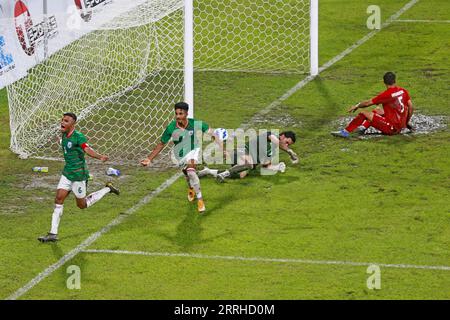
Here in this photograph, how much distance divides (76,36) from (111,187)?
5409 mm

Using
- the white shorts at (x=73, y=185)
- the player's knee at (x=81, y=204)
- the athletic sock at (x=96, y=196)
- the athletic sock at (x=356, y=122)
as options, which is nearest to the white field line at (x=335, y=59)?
the athletic sock at (x=356, y=122)

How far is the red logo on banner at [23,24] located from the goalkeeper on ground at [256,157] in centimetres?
392

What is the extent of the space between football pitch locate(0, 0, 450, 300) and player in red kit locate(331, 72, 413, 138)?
228mm

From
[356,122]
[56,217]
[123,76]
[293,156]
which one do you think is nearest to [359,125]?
[356,122]

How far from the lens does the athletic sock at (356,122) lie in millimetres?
19266

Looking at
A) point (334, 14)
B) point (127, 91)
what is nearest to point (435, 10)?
point (334, 14)

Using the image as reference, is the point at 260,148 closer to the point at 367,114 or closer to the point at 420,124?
the point at 367,114

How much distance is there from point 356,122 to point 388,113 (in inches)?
21.3

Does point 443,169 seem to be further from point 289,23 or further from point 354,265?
point 289,23

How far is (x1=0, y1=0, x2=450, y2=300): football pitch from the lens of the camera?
45.4ft

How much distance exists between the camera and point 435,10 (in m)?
27.9

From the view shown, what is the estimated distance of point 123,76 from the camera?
856 inches

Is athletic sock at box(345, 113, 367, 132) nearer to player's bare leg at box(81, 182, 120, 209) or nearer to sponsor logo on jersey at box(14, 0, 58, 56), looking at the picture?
player's bare leg at box(81, 182, 120, 209)

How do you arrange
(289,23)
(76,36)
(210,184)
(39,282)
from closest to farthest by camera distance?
(39,282)
(210,184)
(76,36)
(289,23)
